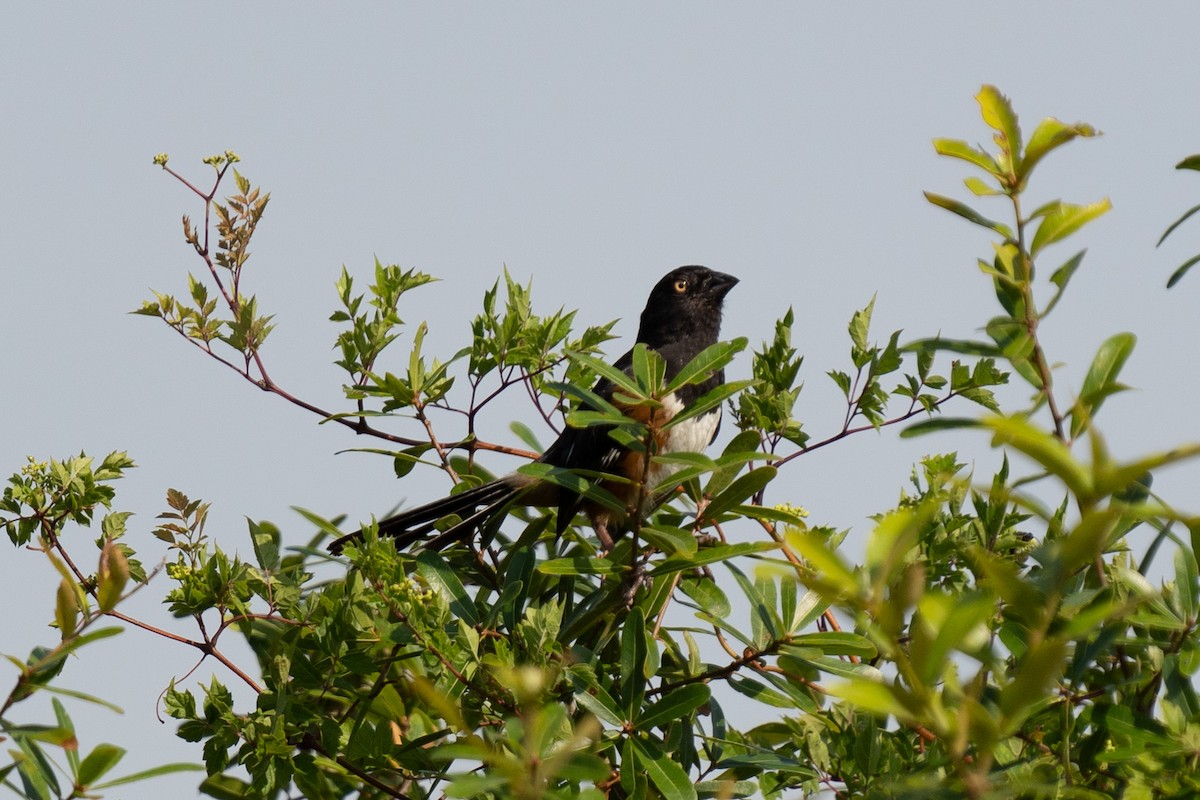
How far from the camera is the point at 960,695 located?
0.79 metres

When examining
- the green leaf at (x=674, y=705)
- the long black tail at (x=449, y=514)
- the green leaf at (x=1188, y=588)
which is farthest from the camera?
the long black tail at (x=449, y=514)

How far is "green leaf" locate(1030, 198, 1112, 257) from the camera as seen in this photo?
1.27 m

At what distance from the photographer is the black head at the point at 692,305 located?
467cm

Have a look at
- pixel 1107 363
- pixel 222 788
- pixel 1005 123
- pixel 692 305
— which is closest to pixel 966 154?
pixel 1005 123

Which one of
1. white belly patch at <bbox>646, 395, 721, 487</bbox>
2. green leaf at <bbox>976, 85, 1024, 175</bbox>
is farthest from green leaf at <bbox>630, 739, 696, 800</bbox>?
white belly patch at <bbox>646, 395, 721, 487</bbox>

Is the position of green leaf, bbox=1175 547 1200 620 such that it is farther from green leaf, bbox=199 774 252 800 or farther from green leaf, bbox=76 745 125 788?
green leaf, bbox=199 774 252 800

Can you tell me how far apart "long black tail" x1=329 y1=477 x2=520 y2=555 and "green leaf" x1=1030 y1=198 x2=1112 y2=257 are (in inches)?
79.2

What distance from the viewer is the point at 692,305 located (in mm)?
4695

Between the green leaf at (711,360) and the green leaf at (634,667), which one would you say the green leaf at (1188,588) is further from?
the green leaf at (634,667)

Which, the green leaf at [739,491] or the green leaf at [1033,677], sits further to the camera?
the green leaf at [739,491]

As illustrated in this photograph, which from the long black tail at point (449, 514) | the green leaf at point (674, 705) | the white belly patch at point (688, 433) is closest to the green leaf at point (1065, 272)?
the green leaf at point (674, 705)

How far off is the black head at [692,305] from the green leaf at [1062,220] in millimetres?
3362

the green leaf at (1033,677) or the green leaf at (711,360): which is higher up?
the green leaf at (711,360)

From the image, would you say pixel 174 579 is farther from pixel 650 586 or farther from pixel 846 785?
pixel 846 785
